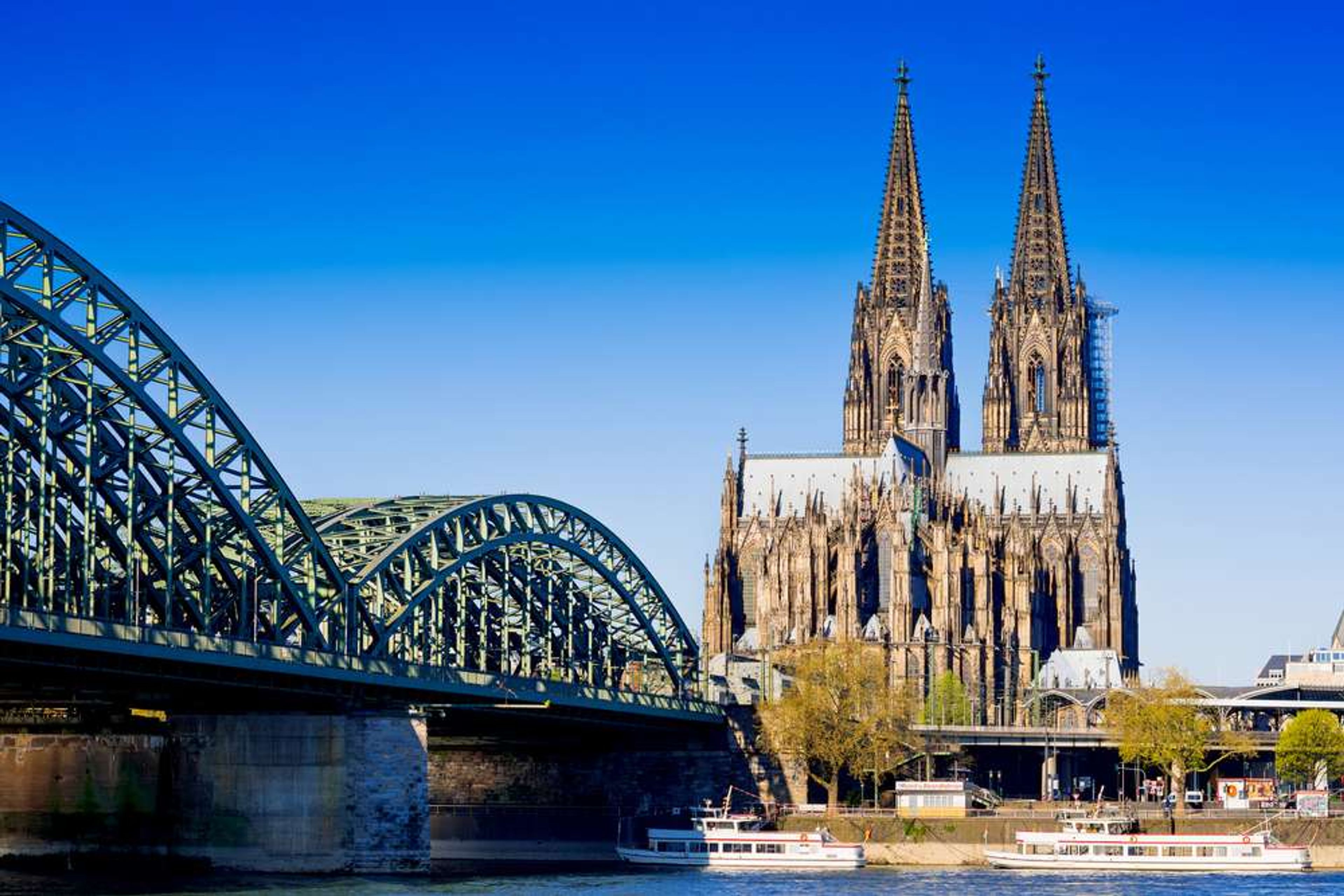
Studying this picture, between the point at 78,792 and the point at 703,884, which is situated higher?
the point at 78,792

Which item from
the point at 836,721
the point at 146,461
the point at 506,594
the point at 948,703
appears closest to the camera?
the point at 146,461

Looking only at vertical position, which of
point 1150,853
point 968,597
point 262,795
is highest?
point 968,597

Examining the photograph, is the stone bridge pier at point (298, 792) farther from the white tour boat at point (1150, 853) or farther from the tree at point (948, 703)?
the tree at point (948, 703)

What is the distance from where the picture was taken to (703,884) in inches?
3780

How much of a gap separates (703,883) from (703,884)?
0.25 metres

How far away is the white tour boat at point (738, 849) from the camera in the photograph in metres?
110

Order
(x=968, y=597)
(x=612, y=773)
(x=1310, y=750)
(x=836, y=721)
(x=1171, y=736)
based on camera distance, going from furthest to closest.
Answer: (x=968, y=597) → (x=1310, y=750) → (x=1171, y=736) → (x=836, y=721) → (x=612, y=773)

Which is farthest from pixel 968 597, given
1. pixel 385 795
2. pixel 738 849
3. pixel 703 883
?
pixel 385 795

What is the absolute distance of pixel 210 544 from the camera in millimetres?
83750

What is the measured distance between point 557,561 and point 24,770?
3112cm

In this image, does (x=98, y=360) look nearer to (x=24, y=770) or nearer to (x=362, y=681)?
(x=362, y=681)

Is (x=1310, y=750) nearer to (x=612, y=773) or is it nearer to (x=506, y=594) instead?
(x=612, y=773)

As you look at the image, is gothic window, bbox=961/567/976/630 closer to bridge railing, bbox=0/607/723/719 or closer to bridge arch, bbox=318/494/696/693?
bridge arch, bbox=318/494/696/693

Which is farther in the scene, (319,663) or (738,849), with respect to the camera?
(738,849)
